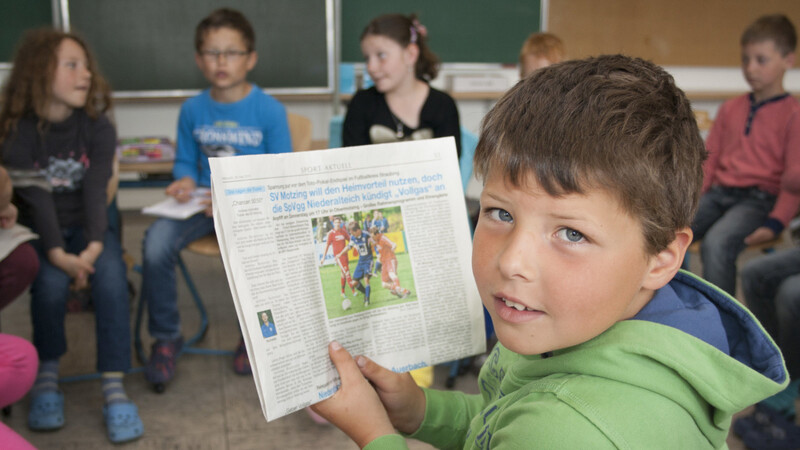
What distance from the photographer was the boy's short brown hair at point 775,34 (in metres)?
2.47

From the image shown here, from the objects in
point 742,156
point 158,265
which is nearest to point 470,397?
point 158,265

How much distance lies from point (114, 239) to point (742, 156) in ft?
7.55

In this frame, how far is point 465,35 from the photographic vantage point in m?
4.33

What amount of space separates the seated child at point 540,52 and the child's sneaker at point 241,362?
1.56 m

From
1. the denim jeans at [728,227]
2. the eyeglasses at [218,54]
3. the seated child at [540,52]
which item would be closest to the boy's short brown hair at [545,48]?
the seated child at [540,52]

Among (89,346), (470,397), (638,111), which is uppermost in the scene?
(638,111)

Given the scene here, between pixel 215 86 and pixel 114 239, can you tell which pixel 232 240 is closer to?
pixel 114 239

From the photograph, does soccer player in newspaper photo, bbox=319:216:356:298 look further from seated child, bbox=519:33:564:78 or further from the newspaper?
seated child, bbox=519:33:564:78

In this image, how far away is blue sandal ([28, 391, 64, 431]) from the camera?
72.3 inches

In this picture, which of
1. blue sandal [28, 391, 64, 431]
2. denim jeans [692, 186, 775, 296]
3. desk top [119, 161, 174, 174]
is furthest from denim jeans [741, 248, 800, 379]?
desk top [119, 161, 174, 174]

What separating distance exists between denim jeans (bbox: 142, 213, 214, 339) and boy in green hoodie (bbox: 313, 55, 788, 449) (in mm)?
1677

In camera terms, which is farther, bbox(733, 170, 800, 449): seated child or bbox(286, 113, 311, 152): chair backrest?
bbox(286, 113, 311, 152): chair backrest

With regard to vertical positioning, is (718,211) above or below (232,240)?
below

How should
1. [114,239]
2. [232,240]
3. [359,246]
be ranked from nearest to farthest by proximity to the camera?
[232,240] → [359,246] → [114,239]
